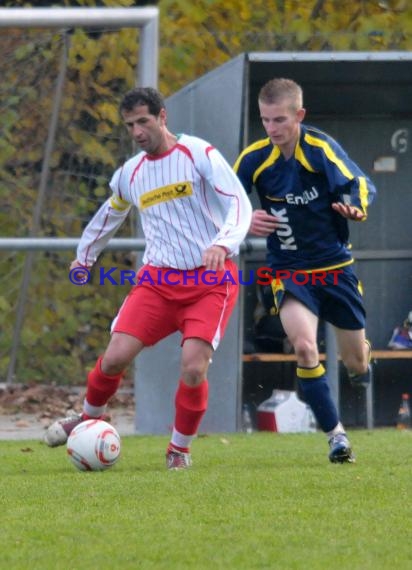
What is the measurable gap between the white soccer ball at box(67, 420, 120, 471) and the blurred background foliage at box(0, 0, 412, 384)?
161 inches

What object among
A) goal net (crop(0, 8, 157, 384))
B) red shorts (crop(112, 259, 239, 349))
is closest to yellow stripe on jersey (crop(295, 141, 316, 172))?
red shorts (crop(112, 259, 239, 349))

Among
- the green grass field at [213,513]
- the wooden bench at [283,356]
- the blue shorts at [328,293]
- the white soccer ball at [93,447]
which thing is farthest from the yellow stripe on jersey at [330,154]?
the wooden bench at [283,356]

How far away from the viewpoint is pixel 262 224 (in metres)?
8.04

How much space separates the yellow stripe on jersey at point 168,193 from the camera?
7.86 meters

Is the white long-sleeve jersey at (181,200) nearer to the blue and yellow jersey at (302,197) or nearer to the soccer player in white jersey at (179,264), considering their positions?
the soccer player in white jersey at (179,264)

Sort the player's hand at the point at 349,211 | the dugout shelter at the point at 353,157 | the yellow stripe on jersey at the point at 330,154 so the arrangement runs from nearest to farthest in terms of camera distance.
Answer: the player's hand at the point at 349,211, the yellow stripe on jersey at the point at 330,154, the dugout shelter at the point at 353,157

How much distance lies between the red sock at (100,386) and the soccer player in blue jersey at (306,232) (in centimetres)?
95

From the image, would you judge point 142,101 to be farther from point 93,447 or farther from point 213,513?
point 213,513

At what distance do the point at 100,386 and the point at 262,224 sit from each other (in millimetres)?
1191

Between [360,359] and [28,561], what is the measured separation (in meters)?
3.72

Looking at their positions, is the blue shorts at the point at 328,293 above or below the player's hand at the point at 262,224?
below

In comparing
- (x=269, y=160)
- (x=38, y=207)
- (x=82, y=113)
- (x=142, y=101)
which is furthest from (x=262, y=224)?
Result: (x=38, y=207)

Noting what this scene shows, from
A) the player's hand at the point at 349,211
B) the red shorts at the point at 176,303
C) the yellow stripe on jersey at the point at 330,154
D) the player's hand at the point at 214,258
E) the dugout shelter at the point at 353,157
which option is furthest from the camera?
the dugout shelter at the point at 353,157

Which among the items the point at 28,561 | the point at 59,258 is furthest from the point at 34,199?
the point at 28,561
